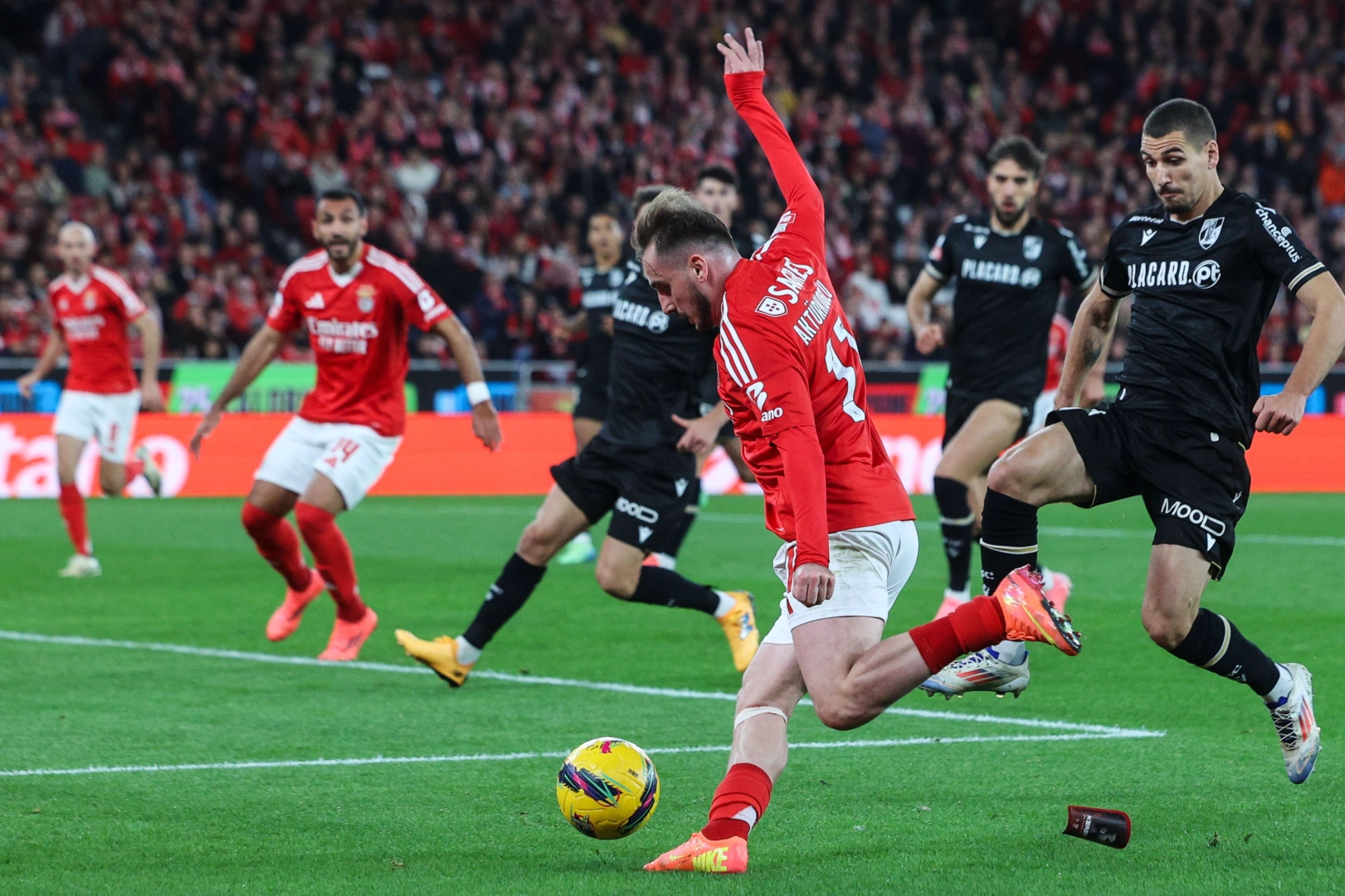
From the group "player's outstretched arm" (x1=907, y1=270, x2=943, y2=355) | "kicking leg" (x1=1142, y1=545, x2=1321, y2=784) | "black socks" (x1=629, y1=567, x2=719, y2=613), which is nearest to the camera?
"kicking leg" (x1=1142, y1=545, x2=1321, y2=784)

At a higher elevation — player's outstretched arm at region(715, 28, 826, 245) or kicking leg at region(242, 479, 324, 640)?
player's outstretched arm at region(715, 28, 826, 245)

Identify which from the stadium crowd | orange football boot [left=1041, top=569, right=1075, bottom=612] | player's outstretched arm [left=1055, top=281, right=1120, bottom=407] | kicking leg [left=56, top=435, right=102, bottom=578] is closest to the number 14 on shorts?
orange football boot [left=1041, top=569, right=1075, bottom=612]

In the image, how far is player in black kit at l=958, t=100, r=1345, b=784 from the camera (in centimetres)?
565

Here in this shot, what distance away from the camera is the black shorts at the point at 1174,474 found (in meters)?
5.74

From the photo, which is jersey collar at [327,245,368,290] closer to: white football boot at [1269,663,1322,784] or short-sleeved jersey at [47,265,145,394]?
short-sleeved jersey at [47,265,145,394]

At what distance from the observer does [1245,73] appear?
3192 cm

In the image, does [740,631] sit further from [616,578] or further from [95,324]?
[95,324]

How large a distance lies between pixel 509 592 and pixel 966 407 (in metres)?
3.23

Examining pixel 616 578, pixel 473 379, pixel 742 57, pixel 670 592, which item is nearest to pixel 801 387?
pixel 742 57

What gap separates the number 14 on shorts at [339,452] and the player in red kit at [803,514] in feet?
13.9

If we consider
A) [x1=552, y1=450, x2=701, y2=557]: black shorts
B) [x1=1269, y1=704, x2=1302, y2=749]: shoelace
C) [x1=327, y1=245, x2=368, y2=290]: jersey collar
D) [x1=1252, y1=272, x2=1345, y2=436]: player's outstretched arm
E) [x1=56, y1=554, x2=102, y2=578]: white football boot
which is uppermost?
[x1=1252, y1=272, x2=1345, y2=436]: player's outstretched arm

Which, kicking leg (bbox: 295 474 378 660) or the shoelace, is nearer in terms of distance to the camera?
the shoelace

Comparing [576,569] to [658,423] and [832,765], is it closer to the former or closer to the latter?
[658,423]

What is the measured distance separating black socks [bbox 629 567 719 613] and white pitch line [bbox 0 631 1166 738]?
0.43 meters
